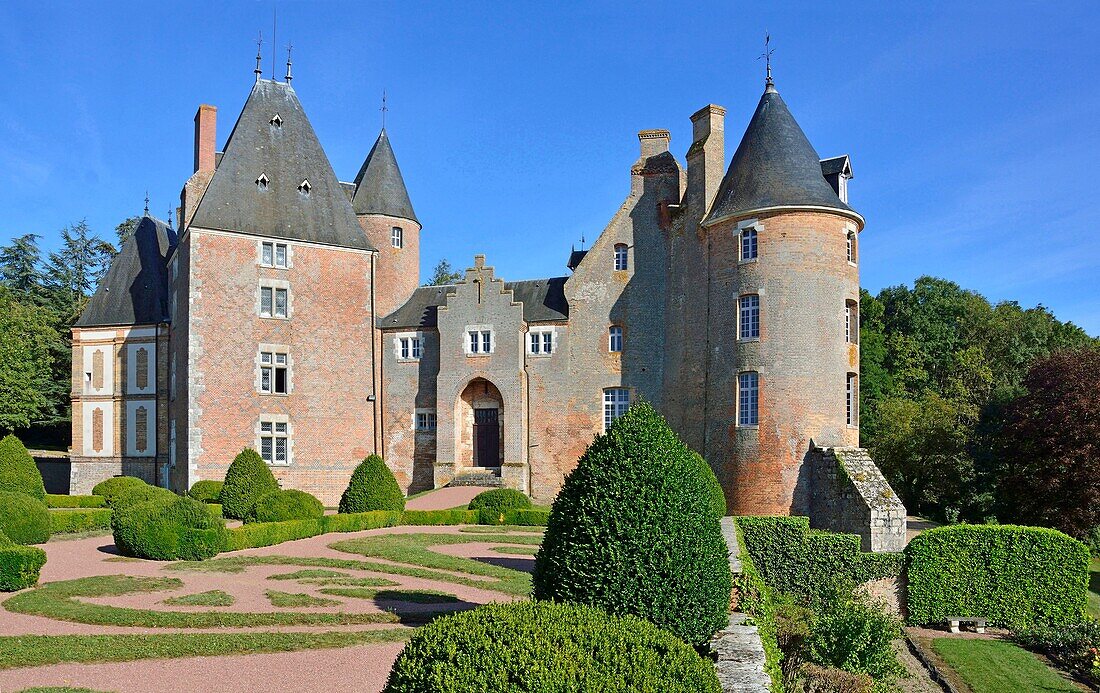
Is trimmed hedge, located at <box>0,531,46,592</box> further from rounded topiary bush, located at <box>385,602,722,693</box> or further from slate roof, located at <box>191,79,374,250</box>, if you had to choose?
slate roof, located at <box>191,79,374,250</box>

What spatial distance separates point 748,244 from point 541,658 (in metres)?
22.2

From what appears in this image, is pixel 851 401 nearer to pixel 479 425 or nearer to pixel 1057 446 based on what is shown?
pixel 1057 446

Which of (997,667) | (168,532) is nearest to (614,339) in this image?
(168,532)

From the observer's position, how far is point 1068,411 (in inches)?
1094

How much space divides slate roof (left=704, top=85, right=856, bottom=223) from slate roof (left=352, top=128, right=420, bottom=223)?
16.0 m

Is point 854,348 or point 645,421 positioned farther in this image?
point 854,348

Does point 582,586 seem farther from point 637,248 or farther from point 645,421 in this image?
point 637,248

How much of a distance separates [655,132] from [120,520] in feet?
76.0

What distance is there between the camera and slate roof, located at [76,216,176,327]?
128 ft

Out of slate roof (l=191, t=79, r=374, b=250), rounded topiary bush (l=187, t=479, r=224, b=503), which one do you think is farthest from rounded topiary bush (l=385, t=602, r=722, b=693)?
slate roof (l=191, t=79, r=374, b=250)

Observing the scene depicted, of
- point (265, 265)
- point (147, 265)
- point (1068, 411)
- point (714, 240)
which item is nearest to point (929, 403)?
point (1068, 411)

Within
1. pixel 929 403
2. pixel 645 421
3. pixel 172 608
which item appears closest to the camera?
pixel 645 421

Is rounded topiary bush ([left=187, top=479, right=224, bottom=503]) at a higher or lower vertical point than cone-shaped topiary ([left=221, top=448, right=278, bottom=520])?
lower

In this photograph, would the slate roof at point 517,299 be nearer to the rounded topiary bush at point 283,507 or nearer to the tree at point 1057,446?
the rounded topiary bush at point 283,507
